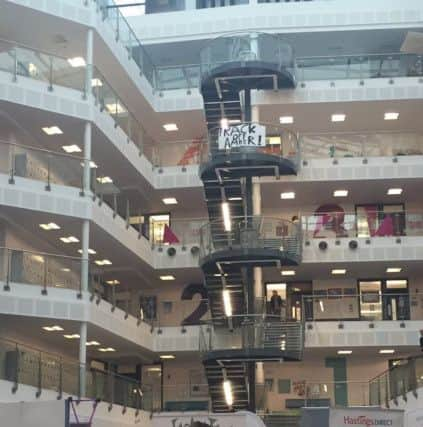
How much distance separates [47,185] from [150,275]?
35.9ft

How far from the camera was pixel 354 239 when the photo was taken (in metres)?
36.8

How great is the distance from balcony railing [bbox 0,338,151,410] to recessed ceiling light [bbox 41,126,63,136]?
8434mm

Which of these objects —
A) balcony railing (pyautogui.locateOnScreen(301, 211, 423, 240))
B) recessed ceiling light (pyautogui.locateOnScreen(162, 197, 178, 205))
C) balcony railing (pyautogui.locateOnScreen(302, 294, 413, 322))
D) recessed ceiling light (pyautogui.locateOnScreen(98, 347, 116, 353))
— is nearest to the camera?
recessed ceiling light (pyautogui.locateOnScreen(98, 347, 116, 353))

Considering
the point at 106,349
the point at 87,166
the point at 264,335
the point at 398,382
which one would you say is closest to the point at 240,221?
the point at 264,335

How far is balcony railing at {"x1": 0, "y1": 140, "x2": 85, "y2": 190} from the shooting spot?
27734mm

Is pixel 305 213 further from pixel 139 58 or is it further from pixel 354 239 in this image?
pixel 139 58

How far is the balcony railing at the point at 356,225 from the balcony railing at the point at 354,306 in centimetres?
252

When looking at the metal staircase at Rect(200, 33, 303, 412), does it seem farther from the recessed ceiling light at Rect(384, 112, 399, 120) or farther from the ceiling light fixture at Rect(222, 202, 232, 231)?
the recessed ceiling light at Rect(384, 112, 399, 120)

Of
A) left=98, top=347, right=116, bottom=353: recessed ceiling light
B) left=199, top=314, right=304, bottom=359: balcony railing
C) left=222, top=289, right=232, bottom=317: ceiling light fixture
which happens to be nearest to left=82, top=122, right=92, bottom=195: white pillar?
Result: left=199, top=314, right=304, bottom=359: balcony railing

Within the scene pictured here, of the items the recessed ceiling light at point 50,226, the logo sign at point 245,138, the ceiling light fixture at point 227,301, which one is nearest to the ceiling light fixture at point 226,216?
the logo sign at point 245,138

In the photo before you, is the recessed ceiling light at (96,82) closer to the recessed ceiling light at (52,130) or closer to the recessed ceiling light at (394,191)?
the recessed ceiling light at (52,130)

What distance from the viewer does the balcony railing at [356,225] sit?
36875 millimetres

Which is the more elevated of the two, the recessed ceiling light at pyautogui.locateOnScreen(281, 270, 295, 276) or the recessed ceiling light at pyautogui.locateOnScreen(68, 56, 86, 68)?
the recessed ceiling light at pyautogui.locateOnScreen(68, 56, 86, 68)

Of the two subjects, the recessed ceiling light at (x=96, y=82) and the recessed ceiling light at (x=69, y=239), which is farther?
the recessed ceiling light at (x=69, y=239)
